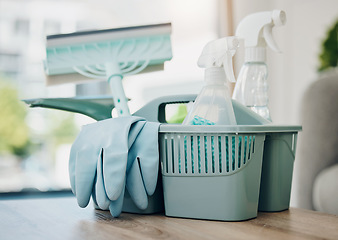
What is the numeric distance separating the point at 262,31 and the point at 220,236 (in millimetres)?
418

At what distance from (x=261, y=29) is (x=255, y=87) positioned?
112 millimetres

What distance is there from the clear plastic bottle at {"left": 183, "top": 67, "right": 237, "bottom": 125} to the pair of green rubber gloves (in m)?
0.07

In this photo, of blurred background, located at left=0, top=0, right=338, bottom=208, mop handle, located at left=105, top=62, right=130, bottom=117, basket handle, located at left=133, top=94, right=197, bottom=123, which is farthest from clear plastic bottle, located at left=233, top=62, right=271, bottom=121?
blurred background, located at left=0, top=0, right=338, bottom=208

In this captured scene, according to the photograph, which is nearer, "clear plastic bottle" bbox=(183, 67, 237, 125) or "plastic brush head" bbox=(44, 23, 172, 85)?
"clear plastic bottle" bbox=(183, 67, 237, 125)

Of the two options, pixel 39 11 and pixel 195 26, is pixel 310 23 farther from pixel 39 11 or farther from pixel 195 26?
pixel 39 11

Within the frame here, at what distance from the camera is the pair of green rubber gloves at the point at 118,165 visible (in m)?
0.59

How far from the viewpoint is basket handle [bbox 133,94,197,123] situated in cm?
73

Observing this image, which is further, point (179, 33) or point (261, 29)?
point (179, 33)

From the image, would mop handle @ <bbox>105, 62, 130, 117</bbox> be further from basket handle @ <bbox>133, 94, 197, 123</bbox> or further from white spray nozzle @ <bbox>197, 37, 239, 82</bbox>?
white spray nozzle @ <bbox>197, 37, 239, 82</bbox>

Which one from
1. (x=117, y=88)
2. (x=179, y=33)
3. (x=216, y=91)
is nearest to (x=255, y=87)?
(x=216, y=91)

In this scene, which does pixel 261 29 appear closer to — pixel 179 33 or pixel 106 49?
pixel 106 49

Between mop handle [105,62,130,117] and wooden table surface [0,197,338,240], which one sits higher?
mop handle [105,62,130,117]

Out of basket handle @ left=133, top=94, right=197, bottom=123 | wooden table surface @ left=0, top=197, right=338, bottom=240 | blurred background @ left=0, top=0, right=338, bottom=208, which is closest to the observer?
wooden table surface @ left=0, top=197, right=338, bottom=240

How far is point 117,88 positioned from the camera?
0.79 meters
